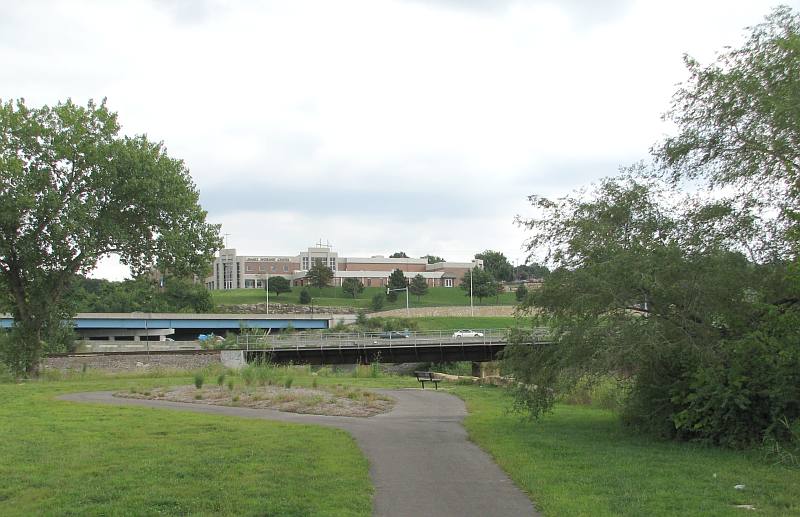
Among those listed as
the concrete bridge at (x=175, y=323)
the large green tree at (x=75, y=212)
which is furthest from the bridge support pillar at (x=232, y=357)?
the concrete bridge at (x=175, y=323)

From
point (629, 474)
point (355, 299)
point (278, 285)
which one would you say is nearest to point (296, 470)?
point (629, 474)

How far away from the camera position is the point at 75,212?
33.6 m

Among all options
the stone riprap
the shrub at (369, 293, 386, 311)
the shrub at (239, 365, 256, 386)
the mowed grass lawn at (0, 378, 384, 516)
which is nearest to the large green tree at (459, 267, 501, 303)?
the shrub at (369, 293, 386, 311)

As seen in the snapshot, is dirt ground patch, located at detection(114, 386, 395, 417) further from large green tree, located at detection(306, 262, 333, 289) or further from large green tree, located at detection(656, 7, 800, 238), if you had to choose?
large green tree, located at detection(306, 262, 333, 289)

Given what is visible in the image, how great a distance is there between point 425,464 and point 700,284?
5.72m

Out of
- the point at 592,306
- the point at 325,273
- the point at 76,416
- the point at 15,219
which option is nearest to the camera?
the point at 592,306

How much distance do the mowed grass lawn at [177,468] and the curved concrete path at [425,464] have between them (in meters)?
0.34

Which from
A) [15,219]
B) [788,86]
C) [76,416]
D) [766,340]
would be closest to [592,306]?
[766,340]

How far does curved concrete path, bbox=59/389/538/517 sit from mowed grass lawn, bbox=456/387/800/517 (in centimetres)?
37

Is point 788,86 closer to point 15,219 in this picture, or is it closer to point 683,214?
point 683,214

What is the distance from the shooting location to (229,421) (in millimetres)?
16750

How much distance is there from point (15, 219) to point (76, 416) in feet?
59.5

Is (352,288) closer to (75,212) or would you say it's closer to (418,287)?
(418,287)

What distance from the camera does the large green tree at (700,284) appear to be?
496 inches
